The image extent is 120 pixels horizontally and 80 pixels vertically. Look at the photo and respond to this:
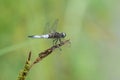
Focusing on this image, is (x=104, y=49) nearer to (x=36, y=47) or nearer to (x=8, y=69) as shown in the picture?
(x=36, y=47)

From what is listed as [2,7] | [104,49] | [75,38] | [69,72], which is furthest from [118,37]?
[2,7]

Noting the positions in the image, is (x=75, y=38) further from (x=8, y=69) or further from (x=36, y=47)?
(x=8, y=69)

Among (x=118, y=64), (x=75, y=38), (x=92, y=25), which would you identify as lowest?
(x=118, y=64)

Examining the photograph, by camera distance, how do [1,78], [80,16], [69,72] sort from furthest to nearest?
[80,16] → [69,72] → [1,78]

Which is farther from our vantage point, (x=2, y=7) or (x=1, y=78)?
(x=2, y=7)

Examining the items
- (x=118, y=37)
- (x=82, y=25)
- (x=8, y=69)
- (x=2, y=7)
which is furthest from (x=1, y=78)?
(x=118, y=37)

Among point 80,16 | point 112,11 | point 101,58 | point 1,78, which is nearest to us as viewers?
point 1,78

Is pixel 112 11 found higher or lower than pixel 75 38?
higher
